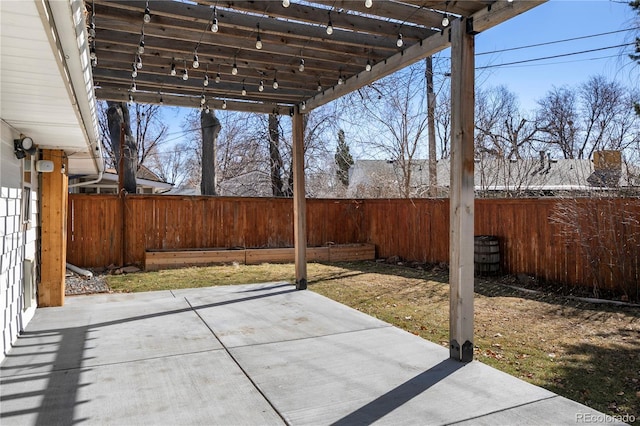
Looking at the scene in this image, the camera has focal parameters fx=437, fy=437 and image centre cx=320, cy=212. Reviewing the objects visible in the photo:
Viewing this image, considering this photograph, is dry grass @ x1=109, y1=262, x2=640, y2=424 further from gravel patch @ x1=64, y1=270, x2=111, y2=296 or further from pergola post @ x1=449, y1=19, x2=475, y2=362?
pergola post @ x1=449, y1=19, x2=475, y2=362

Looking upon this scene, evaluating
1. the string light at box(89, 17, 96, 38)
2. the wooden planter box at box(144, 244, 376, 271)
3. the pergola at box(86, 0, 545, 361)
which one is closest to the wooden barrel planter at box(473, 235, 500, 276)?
the wooden planter box at box(144, 244, 376, 271)

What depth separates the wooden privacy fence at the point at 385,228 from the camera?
6.32 m

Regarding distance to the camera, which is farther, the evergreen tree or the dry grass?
the evergreen tree

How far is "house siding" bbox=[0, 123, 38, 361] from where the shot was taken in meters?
3.55

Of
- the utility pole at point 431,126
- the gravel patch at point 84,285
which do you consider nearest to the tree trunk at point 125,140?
the gravel patch at point 84,285

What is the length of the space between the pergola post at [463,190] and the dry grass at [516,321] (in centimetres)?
55

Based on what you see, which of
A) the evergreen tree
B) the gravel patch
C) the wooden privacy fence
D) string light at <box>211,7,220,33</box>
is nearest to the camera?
string light at <box>211,7,220,33</box>

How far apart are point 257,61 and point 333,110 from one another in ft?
32.0

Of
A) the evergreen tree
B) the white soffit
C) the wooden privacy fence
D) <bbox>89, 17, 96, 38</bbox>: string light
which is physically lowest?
the wooden privacy fence

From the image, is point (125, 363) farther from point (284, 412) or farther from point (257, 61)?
point (257, 61)

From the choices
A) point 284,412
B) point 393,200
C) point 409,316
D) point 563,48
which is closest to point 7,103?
point 284,412

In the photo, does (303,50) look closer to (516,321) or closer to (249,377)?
(249,377)

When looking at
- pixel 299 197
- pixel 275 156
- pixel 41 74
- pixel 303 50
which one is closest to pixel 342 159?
pixel 275 156

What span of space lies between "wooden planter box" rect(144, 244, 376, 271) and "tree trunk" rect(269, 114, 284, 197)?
427 centimetres
